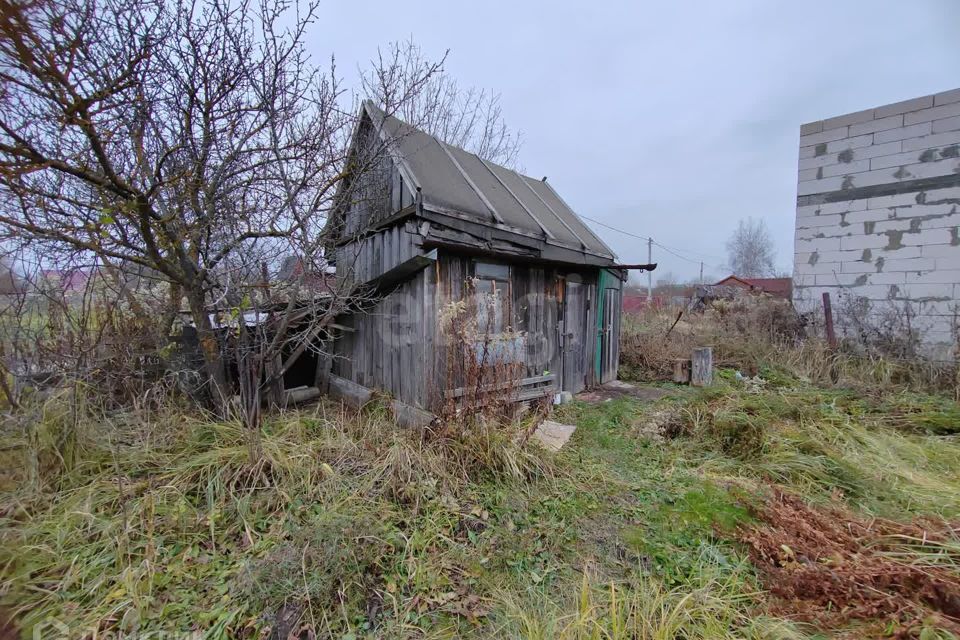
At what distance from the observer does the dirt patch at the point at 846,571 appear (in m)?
1.66

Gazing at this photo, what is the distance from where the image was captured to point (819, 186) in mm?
6961

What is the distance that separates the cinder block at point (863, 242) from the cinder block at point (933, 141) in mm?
1476

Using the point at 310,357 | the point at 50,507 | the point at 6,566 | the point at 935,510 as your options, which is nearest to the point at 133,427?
the point at 50,507

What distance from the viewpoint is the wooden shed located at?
399 cm

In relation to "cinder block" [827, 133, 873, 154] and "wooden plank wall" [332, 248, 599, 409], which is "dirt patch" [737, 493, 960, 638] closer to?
"wooden plank wall" [332, 248, 599, 409]

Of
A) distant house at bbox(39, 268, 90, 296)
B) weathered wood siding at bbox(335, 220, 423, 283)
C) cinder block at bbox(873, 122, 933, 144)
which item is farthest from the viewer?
cinder block at bbox(873, 122, 933, 144)

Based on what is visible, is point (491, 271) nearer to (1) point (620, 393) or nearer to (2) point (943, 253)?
(1) point (620, 393)

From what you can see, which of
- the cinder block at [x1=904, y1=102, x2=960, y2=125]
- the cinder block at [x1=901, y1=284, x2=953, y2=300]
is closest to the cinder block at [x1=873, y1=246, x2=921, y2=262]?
the cinder block at [x1=901, y1=284, x2=953, y2=300]

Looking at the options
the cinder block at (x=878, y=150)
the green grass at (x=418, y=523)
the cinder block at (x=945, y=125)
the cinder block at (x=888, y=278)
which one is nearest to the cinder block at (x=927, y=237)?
the cinder block at (x=888, y=278)

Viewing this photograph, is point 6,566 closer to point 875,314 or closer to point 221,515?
point 221,515

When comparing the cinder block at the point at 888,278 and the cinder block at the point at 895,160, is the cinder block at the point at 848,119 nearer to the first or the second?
the cinder block at the point at 895,160

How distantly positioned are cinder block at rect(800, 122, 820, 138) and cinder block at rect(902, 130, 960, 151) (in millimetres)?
1233

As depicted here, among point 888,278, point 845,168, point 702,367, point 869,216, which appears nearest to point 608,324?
point 702,367

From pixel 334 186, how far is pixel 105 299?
8.23ft
